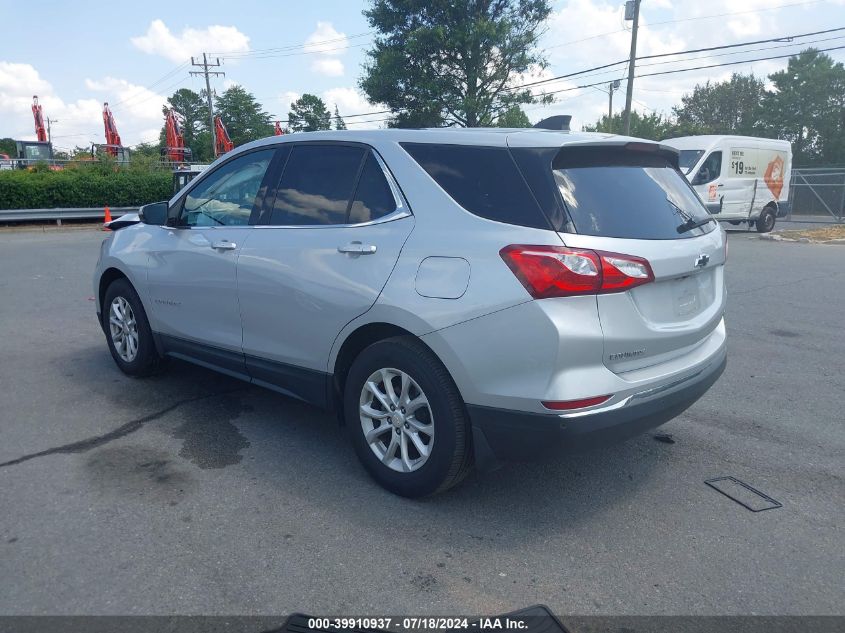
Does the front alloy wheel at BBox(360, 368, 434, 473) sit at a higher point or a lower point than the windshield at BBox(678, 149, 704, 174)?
lower

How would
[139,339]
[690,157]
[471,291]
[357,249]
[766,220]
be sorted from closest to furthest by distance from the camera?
[471,291] < [357,249] < [139,339] < [690,157] < [766,220]

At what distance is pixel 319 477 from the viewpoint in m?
3.92

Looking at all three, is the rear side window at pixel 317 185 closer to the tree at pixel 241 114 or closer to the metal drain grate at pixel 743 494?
the metal drain grate at pixel 743 494

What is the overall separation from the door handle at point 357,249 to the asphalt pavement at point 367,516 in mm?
1231

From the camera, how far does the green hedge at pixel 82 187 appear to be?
23609 mm

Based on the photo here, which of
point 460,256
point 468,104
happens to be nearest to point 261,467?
point 460,256

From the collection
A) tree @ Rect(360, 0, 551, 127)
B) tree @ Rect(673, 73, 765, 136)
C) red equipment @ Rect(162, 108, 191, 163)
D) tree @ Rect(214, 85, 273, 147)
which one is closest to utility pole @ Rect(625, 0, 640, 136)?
tree @ Rect(360, 0, 551, 127)

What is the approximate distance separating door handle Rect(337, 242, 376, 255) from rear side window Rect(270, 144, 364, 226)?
0.20m

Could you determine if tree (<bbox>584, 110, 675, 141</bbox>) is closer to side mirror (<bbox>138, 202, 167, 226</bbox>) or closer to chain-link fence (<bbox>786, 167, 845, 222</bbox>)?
chain-link fence (<bbox>786, 167, 845, 222</bbox>)

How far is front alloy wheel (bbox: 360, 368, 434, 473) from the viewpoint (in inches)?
136

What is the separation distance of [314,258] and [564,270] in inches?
58.2

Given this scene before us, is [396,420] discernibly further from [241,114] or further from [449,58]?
[241,114]

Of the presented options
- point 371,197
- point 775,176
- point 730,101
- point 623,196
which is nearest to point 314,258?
point 371,197

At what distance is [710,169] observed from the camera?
64.5 ft
